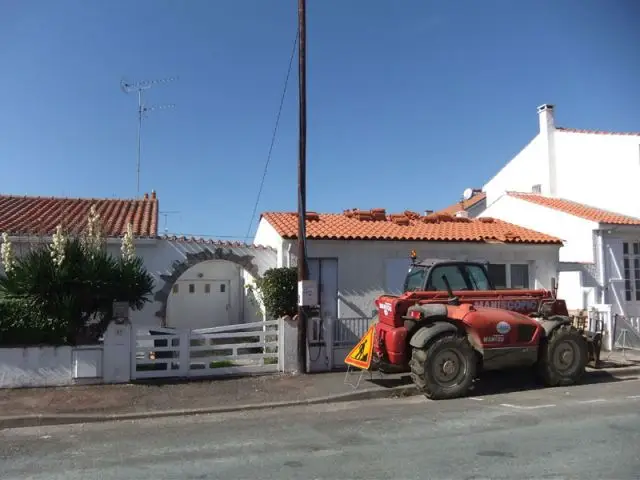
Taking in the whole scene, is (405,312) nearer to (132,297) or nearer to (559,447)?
(559,447)

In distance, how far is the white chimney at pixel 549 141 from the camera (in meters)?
20.7

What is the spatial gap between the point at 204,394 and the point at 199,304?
368 inches

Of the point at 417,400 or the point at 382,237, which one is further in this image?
the point at 382,237

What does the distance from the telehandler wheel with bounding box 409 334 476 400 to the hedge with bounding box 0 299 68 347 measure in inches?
245

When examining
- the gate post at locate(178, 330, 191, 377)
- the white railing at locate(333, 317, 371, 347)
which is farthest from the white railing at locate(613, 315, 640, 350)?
the gate post at locate(178, 330, 191, 377)

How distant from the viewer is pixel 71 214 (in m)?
16.0

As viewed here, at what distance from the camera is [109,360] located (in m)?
10.2

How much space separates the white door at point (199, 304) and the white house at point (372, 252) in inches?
147

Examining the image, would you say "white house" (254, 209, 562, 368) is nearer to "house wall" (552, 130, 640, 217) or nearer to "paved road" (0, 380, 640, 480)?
"paved road" (0, 380, 640, 480)

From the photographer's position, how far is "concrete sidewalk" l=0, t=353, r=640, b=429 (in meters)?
8.35

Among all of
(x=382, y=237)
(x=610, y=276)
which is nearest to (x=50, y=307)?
(x=382, y=237)

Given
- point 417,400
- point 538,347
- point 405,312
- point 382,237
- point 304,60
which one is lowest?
point 417,400

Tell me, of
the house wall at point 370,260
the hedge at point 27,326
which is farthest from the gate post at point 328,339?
the hedge at point 27,326

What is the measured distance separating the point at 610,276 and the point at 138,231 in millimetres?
12566
